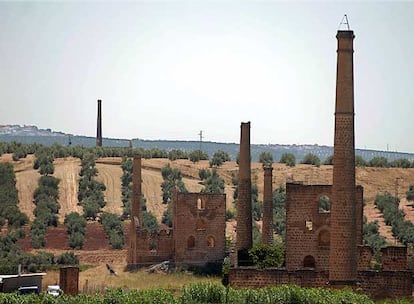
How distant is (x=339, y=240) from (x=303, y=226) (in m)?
6.53

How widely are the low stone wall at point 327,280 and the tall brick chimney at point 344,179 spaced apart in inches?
61.0

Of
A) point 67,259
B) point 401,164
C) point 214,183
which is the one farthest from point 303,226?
point 401,164

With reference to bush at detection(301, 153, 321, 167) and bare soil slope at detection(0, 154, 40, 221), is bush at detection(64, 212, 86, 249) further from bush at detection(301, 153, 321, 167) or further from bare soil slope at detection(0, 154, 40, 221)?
bush at detection(301, 153, 321, 167)

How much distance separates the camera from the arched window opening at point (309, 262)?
33.7 meters

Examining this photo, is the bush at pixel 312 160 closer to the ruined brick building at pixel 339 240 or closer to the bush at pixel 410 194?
the bush at pixel 410 194

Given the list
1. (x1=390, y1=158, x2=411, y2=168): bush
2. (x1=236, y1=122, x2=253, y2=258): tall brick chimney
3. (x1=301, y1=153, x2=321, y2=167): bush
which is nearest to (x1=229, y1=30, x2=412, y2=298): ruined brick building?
(x1=236, y1=122, x2=253, y2=258): tall brick chimney

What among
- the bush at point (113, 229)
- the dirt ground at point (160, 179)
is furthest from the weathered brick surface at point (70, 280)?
the dirt ground at point (160, 179)

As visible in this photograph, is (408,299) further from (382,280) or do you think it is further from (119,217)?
(119,217)

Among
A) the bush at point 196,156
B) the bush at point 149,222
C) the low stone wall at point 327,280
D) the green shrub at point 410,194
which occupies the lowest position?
the bush at point 149,222

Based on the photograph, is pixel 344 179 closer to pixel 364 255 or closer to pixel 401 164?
pixel 364 255

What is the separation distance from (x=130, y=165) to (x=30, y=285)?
45866 millimetres

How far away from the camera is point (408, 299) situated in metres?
28.7

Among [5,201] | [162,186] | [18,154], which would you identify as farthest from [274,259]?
[18,154]

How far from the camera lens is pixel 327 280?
2902 centimetres
